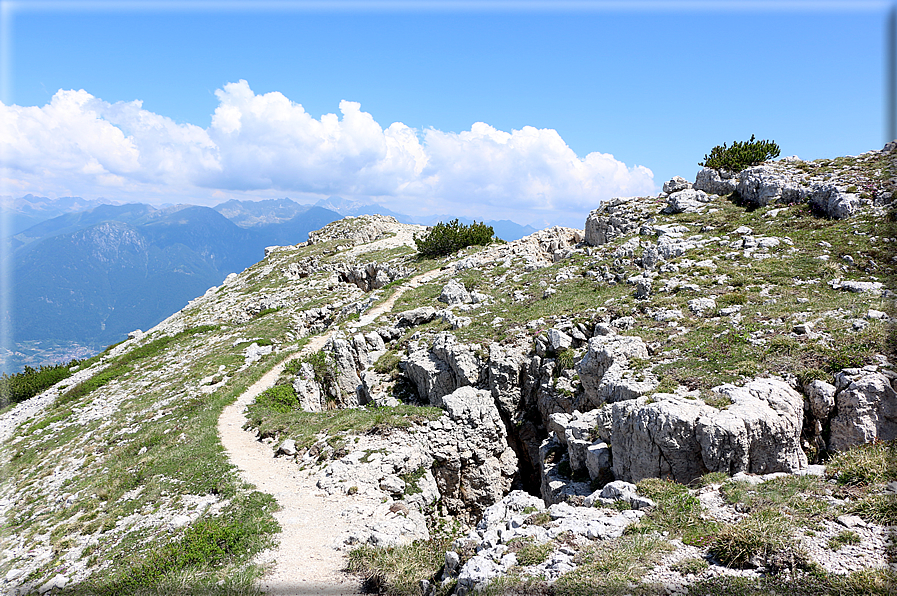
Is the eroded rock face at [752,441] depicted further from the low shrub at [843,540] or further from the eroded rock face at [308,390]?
the eroded rock face at [308,390]

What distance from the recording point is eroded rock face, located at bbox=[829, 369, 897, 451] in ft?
43.5

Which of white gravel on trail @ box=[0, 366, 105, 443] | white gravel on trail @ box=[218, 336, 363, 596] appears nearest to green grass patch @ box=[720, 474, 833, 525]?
white gravel on trail @ box=[218, 336, 363, 596]

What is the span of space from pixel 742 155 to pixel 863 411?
128 ft

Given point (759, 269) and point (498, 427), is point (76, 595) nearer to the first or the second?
point (498, 427)

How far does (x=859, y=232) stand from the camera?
26.8 metres

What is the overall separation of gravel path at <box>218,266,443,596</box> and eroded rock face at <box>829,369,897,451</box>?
16.9 meters

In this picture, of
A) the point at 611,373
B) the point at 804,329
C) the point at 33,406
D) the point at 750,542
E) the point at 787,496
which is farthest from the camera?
the point at 33,406

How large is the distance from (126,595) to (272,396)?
1915 centimetres

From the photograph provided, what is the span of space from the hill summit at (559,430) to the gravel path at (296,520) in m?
0.19

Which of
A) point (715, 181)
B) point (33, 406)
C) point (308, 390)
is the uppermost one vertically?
point (715, 181)

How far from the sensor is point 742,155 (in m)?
42.8

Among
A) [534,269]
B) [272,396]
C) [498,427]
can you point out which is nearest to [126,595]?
[498,427]

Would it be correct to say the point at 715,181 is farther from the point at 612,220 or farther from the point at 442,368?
the point at 442,368

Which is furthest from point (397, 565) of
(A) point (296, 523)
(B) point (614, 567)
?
(B) point (614, 567)
